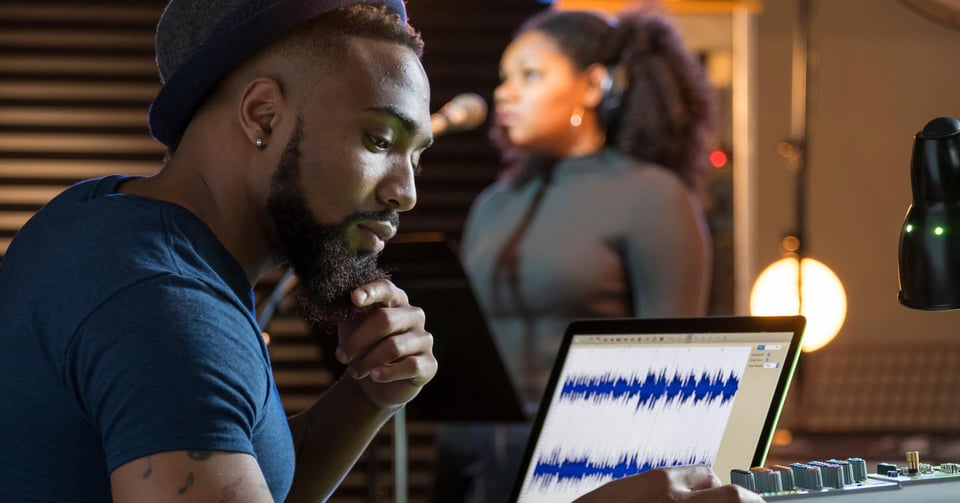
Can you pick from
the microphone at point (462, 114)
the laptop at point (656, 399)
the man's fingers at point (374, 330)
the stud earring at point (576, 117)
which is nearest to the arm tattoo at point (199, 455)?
the man's fingers at point (374, 330)

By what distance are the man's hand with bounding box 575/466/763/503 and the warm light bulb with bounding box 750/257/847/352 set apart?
3507mm

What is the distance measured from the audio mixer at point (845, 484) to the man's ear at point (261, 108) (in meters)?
0.60

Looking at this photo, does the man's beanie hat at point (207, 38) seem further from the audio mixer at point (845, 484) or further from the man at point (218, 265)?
the audio mixer at point (845, 484)

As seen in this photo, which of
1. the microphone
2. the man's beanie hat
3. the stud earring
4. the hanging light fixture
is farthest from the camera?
the hanging light fixture

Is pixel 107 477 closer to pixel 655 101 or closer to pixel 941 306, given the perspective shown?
pixel 941 306

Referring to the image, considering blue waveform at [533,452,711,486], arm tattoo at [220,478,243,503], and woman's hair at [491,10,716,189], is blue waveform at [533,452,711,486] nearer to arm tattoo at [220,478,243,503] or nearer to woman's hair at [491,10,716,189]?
arm tattoo at [220,478,243,503]

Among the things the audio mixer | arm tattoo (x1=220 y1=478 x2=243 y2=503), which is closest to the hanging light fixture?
the audio mixer

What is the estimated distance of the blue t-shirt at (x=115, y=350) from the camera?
954 mm

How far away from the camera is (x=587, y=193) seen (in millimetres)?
2918

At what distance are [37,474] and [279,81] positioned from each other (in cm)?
47

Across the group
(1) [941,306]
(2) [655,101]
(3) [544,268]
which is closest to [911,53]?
(2) [655,101]

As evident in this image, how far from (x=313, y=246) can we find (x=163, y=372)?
333 mm

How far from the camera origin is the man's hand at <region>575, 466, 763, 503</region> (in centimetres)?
97

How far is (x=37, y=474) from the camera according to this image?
3.59 ft
